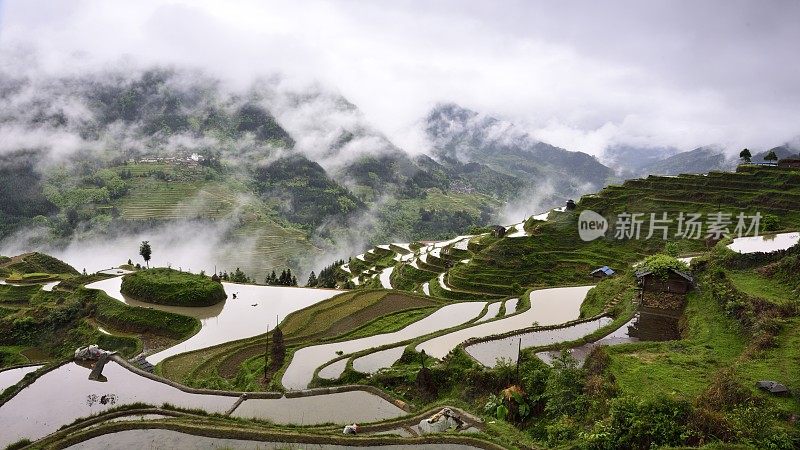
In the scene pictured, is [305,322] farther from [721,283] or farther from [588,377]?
[721,283]

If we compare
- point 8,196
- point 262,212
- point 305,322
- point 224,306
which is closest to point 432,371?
point 305,322

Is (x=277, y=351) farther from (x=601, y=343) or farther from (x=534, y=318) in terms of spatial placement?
(x=601, y=343)

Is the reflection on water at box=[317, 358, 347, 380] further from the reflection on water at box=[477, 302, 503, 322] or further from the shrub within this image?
the shrub

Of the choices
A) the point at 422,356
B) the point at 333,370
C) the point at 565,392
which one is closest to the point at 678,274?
the point at 565,392

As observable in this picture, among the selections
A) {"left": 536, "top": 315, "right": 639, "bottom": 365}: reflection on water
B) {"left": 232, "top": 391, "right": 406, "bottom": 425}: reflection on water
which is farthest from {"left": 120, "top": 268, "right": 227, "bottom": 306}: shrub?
{"left": 536, "top": 315, "right": 639, "bottom": 365}: reflection on water

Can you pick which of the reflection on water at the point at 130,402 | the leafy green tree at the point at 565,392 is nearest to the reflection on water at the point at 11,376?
the reflection on water at the point at 130,402

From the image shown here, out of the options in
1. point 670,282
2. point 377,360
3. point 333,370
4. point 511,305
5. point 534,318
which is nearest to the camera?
point 333,370

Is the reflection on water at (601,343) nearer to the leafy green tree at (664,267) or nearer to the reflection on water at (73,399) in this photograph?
the leafy green tree at (664,267)
